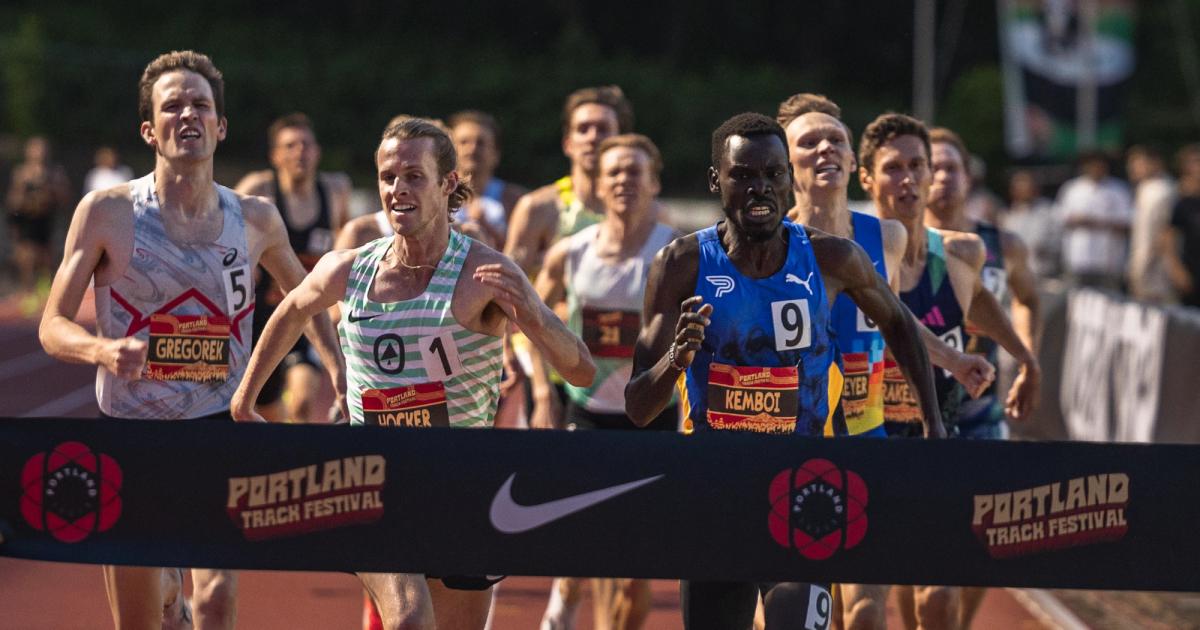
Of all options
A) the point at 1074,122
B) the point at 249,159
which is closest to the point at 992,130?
the point at 1074,122

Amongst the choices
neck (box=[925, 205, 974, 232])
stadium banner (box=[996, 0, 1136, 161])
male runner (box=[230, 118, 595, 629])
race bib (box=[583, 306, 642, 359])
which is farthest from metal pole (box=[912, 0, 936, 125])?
male runner (box=[230, 118, 595, 629])

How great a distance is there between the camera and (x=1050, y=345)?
536 inches

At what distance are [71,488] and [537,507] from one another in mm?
1173

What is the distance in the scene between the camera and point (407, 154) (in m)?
5.25

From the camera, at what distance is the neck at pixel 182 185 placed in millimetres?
5789

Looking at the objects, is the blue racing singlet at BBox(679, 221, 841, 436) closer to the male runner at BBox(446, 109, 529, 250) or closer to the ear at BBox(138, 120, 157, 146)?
the ear at BBox(138, 120, 157, 146)

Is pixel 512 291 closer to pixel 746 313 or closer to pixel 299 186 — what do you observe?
pixel 746 313

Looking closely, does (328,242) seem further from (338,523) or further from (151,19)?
(151,19)

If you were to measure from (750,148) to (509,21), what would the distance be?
158ft

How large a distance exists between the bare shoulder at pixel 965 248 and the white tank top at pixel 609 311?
123 centimetres

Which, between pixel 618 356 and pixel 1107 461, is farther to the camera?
pixel 618 356

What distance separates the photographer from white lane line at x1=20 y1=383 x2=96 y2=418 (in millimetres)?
16875

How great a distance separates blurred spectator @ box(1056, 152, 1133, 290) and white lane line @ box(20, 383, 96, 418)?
33.7ft

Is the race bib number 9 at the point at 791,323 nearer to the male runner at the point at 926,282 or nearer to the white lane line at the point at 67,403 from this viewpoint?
the male runner at the point at 926,282
